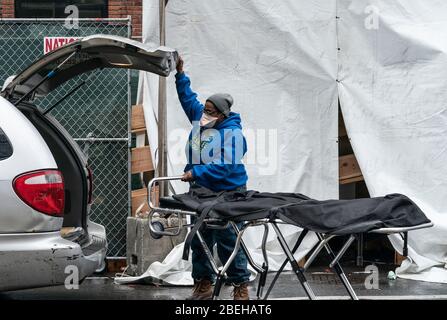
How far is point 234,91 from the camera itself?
9.84 metres

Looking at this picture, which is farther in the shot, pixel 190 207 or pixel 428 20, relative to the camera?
pixel 428 20

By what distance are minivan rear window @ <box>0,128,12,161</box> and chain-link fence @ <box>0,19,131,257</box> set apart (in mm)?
3801

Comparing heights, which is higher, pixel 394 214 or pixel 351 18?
pixel 351 18

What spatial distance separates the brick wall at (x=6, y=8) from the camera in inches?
433

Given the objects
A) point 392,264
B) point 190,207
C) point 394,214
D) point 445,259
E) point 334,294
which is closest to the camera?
point 394,214

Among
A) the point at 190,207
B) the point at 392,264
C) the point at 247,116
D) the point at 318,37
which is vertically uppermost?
the point at 318,37

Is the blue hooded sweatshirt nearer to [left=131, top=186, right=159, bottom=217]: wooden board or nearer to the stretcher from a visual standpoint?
the stretcher

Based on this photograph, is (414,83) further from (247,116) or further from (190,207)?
(190,207)

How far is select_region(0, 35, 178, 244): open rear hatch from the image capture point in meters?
7.05

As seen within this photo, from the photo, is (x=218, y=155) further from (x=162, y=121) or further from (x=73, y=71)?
(x=162, y=121)

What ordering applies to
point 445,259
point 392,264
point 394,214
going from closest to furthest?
1. point 394,214
2. point 445,259
3. point 392,264

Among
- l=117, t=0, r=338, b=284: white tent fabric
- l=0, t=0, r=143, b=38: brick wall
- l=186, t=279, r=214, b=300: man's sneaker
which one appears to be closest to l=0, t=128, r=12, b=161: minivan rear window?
l=186, t=279, r=214, b=300: man's sneaker
